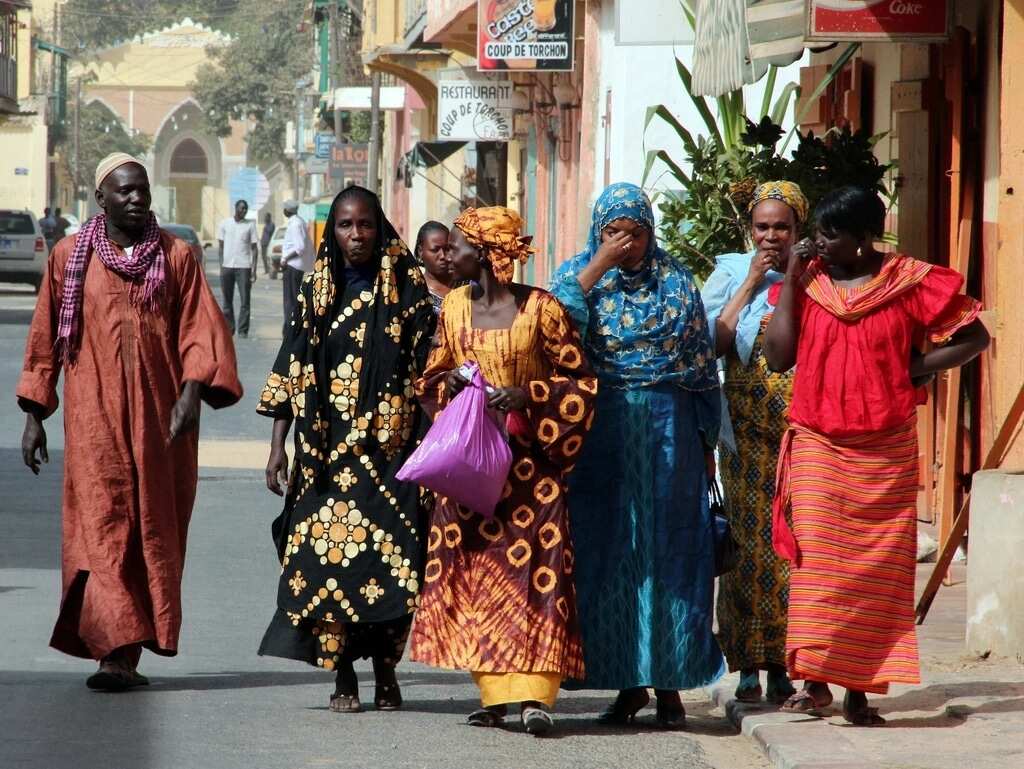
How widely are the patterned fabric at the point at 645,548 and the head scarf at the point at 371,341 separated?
0.66 metres

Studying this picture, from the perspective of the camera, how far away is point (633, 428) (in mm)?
6621

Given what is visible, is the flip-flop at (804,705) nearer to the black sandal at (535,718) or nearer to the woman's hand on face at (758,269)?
the black sandal at (535,718)

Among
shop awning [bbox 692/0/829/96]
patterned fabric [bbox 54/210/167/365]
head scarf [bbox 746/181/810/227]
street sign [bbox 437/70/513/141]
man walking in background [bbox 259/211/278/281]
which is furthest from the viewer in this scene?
man walking in background [bbox 259/211/278/281]

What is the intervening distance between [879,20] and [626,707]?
4228 millimetres

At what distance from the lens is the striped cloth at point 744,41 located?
9.91 metres

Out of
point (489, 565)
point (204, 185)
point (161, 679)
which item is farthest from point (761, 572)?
point (204, 185)

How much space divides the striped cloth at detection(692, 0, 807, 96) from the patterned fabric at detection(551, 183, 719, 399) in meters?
3.32

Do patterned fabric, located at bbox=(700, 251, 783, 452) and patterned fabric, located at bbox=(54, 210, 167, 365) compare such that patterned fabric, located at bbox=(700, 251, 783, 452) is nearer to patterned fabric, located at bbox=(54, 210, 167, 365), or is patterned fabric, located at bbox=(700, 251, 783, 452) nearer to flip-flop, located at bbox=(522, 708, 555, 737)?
flip-flop, located at bbox=(522, 708, 555, 737)

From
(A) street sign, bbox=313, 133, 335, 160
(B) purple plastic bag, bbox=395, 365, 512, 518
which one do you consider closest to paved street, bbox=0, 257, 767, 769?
A: (B) purple plastic bag, bbox=395, 365, 512, 518

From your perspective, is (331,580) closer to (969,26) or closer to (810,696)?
(810,696)

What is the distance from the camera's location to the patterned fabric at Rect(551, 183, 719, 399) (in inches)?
259

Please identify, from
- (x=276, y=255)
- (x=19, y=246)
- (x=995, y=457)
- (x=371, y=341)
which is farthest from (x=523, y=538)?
(x=276, y=255)

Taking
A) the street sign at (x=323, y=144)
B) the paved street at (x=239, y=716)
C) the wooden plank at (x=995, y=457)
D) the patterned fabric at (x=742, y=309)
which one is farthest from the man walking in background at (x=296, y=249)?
the street sign at (x=323, y=144)

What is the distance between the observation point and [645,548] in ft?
21.8
